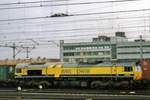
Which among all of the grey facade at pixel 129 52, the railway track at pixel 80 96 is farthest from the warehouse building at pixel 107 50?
the railway track at pixel 80 96

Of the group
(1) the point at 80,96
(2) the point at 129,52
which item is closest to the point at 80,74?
(1) the point at 80,96

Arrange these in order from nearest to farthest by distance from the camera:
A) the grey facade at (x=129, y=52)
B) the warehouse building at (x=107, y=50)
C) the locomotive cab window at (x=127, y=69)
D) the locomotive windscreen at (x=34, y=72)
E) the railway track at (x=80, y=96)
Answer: the railway track at (x=80, y=96), the locomotive cab window at (x=127, y=69), the locomotive windscreen at (x=34, y=72), the warehouse building at (x=107, y=50), the grey facade at (x=129, y=52)

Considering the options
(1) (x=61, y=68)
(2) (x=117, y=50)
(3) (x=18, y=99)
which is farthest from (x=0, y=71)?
(2) (x=117, y=50)

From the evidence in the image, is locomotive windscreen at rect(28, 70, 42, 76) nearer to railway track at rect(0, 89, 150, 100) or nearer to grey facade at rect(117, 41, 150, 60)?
railway track at rect(0, 89, 150, 100)

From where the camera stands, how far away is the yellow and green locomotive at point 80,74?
35.4 metres

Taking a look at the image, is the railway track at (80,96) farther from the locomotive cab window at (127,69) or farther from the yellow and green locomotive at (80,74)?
the locomotive cab window at (127,69)

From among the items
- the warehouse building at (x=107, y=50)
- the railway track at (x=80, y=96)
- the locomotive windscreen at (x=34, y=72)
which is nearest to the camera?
the railway track at (x=80, y=96)

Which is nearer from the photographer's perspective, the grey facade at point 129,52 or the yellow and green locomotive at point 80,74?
the yellow and green locomotive at point 80,74

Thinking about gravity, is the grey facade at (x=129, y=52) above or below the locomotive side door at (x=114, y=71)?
above

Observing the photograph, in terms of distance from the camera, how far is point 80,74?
37.5m

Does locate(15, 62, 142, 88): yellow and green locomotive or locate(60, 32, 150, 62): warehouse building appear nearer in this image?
locate(15, 62, 142, 88): yellow and green locomotive

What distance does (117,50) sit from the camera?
96500mm

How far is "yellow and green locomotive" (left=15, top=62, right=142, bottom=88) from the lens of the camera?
35.4m

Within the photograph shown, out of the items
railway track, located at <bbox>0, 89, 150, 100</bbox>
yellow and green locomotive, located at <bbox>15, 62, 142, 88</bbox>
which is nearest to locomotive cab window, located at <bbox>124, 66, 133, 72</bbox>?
yellow and green locomotive, located at <bbox>15, 62, 142, 88</bbox>
